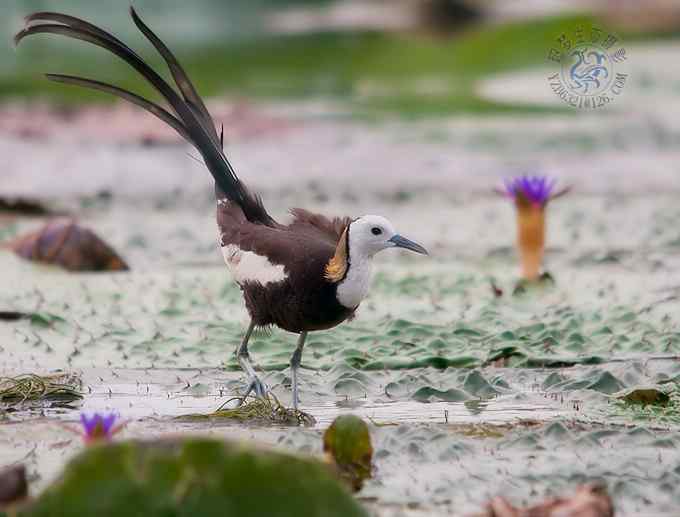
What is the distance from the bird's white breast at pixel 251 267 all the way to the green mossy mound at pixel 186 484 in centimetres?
196

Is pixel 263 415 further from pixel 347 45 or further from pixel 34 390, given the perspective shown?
pixel 347 45

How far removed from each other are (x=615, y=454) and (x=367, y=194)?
274 inches

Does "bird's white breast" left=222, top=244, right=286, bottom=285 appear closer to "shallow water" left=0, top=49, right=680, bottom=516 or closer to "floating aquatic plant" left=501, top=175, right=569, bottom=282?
"shallow water" left=0, top=49, right=680, bottom=516

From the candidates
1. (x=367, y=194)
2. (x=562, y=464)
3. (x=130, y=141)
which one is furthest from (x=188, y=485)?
(x=130, y=141)

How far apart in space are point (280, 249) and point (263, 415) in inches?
25.3

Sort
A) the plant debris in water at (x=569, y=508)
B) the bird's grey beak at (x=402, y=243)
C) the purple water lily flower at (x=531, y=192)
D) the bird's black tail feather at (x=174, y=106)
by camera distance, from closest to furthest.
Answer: the plant debris in water at (x=569, y=508)
the bird's grey beak at (x=402, y=243)
the bird's black tail feather at (x=174, y=106)
the purple water lily flower at (x=531, y=192)

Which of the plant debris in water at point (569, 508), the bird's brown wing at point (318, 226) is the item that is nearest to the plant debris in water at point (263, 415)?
the bird's brown wing at point (318, 226)

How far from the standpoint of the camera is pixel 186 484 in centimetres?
315

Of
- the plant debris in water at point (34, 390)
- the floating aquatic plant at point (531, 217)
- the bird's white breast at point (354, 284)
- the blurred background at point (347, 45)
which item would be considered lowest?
the plant debris in water at point (34, 390)

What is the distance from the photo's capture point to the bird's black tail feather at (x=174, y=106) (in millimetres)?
5770

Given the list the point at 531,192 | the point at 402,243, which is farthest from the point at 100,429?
the point at 531,192

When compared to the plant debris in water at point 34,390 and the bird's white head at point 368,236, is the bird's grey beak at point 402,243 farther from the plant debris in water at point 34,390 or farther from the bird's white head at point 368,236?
the plant debris in water at point 34,390

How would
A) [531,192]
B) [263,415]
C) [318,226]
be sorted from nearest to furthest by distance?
[263,415], [318,226], [531,192]

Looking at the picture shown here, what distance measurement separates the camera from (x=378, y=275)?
25.4 ft
